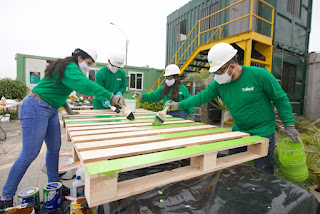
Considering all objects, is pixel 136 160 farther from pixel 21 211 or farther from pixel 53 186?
pixel 53 186

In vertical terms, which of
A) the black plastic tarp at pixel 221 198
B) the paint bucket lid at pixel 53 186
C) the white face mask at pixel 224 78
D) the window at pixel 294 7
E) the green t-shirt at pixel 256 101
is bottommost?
the paint bucket lid at pixel 53 186

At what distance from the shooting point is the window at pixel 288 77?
7.59 meters

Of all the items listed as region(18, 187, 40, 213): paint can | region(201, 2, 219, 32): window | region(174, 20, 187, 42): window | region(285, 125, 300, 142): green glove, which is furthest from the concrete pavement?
region(174, 20, 187, 42): window

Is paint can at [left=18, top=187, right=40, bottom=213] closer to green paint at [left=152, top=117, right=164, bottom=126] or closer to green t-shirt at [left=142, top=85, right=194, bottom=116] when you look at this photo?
green paint at [left=152, top=117, right=164, bottom=126]

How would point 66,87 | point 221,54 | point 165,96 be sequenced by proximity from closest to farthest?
point 221,54 → point 66,87 → point 165,96

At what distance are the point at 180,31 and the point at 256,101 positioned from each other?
10.7 metres

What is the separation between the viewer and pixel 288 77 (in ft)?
25.6

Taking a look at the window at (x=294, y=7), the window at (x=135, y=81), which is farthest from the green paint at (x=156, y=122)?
the window at (x=135, y=81)

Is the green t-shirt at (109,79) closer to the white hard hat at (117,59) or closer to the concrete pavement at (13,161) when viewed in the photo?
the white hard hat at (117,59)

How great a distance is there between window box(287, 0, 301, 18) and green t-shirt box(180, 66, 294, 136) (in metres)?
7.64

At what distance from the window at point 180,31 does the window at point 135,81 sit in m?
3.74

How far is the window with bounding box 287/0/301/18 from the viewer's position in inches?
294

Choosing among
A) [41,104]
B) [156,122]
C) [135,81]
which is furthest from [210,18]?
[41,104]

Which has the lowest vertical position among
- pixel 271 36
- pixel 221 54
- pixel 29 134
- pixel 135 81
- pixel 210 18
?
pixel 29 134
